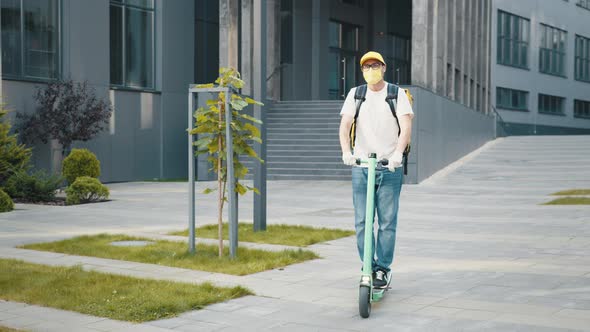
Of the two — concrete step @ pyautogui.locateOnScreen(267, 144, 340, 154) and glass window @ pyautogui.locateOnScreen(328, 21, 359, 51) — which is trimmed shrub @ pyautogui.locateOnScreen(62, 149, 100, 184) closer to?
concrete step @ pyautogui.locateOnScreen(267, 144, 340, 154)

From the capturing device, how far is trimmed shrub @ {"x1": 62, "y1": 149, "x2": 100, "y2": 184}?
18.4 meters

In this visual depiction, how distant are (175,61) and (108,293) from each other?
20.7 m

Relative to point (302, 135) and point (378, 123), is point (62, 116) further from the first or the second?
point (378, 123)

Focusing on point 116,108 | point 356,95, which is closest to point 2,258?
point 356,95

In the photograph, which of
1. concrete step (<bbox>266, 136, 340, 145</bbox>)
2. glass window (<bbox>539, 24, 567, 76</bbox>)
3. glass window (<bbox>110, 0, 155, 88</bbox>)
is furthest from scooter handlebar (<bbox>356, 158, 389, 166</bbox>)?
glass window (<bbox>539, 24, 567, 76</bbox>)

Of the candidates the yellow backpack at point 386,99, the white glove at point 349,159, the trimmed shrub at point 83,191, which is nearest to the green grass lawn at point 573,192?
the trimmed shrub at point 83,191

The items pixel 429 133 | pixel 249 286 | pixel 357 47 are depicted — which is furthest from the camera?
pixel 357 47

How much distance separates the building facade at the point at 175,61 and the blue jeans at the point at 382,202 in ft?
35.4

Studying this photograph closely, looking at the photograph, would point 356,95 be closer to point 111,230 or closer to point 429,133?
point 111,230

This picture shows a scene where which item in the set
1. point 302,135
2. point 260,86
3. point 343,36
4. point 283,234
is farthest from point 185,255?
point 343,36

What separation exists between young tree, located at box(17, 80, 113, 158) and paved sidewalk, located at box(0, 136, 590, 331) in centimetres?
312

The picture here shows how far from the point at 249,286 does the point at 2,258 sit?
3221 mm

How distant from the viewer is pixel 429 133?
901 inches

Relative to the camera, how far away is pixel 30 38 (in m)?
21.0
